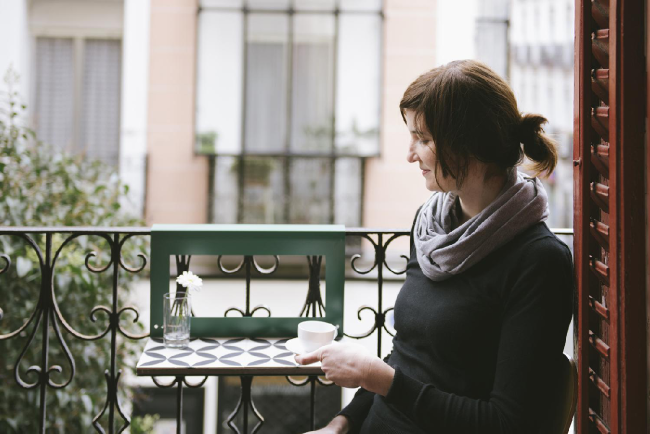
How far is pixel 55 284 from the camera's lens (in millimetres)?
2684

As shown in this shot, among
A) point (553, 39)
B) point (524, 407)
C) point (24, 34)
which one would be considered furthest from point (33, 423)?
point (553, 39)

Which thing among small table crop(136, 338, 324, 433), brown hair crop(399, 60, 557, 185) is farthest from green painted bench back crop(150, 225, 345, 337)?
brown hair crop(399, 60, 557, 185)

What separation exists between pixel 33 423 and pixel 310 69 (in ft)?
21.2

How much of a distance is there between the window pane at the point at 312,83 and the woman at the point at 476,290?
6.96m

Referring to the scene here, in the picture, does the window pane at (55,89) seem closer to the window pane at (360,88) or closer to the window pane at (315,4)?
the window pane at (315,4)

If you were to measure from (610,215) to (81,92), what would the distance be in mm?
8505

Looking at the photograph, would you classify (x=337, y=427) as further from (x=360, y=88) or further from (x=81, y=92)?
(x=81, y=92)

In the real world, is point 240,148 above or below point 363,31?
below

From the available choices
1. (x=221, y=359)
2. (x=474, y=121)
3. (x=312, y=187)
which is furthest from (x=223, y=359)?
(x=312, y=187)

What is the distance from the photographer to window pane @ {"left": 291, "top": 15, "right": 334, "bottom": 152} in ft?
27.3

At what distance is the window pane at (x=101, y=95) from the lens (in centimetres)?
859

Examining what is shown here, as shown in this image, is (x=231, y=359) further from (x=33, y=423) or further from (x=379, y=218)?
(x=379, y=218)

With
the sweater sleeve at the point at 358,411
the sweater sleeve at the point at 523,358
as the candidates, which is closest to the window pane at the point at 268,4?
the sweater sleeve at the point at 358,411

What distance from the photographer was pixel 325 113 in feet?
27.4
